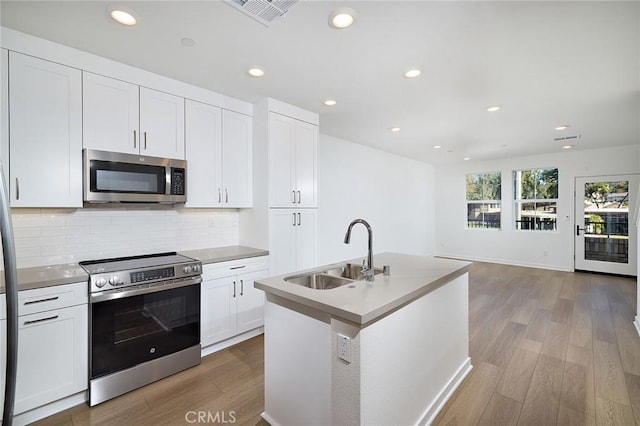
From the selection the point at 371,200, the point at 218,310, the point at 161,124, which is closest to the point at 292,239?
the point at 218,310

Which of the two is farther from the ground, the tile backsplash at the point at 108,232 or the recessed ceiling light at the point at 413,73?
the recessed ceiling light at the point at 413,73

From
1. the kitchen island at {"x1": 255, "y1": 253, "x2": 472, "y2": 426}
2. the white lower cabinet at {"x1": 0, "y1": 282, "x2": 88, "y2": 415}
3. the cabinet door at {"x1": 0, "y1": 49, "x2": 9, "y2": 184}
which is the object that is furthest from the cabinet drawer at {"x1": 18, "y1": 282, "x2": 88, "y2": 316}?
the kitchen island at {"x1": 255, "y1": 253, "x2": 472, "y2": 426}

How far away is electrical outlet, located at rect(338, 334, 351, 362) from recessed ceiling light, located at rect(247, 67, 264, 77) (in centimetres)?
224

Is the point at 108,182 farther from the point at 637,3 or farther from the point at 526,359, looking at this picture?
the point at 526,359

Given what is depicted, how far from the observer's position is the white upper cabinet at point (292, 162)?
321cm

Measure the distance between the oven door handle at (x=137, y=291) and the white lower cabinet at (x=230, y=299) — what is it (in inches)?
5.8

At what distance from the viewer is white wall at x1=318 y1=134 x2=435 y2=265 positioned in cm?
473

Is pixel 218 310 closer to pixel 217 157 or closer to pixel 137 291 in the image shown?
pixel 137 291

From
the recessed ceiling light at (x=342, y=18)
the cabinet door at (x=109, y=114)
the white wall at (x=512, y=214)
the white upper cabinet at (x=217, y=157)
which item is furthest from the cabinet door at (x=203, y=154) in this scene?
the white wall at (x=512, y=214)

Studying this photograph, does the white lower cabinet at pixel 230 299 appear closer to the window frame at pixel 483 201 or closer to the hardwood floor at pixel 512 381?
the hardwood floor at pixel 512 381

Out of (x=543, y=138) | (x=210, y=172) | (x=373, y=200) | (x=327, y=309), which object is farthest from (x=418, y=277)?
(x=543, y=138)

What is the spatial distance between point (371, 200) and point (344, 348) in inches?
177

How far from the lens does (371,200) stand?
5.68 meters

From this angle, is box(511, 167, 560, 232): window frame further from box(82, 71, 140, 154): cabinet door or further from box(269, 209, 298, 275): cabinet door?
box(82, 71, 140, 154): cabinet door
